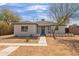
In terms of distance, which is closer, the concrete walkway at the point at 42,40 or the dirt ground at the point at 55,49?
the dirt ground at the point at 55,49

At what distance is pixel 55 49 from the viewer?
304 inches

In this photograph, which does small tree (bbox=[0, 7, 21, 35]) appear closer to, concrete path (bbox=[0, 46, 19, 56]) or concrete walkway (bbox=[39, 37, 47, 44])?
concrete path (bbox=[0, 46, 19, 56])

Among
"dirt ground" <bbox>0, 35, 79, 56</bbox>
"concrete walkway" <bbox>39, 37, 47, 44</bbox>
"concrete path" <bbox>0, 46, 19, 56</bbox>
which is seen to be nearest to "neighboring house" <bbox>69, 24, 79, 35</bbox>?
"dirt ground" <bbox>0, 35, 79, 56</bbox>

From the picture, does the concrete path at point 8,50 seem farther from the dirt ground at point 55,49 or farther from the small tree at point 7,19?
the small tree at point 7,19

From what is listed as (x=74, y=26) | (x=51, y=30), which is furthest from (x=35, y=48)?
(x=74, y=26)

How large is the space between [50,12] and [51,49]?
1.52m

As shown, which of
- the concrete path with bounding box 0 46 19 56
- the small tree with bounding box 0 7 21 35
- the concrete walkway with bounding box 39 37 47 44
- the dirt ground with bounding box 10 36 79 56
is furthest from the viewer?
the concrete walkway with bounding box 39 37 47 44

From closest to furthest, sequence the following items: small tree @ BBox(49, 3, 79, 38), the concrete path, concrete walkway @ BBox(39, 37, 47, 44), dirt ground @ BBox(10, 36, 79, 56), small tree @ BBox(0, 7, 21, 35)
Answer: the concrete path → dirt ground @ BBox(10, 36, 79, 56) → small tree @ BBox(49, 3, 79, 38) → small tree @ BBox(0, 7, 21, 35) → concrete walkway @ BBox(39, 37, 47, 44)

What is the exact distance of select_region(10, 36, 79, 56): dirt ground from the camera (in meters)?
7.20

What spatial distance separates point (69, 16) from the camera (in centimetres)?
799

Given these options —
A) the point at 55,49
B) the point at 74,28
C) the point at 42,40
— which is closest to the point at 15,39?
the point at 42,40

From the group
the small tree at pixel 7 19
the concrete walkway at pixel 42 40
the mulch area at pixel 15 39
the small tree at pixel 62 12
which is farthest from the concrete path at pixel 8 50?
the small tree at pixel 62 12

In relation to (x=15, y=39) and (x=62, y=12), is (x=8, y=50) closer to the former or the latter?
(x=15, y=39)

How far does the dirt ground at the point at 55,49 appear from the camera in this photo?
7195 mm
